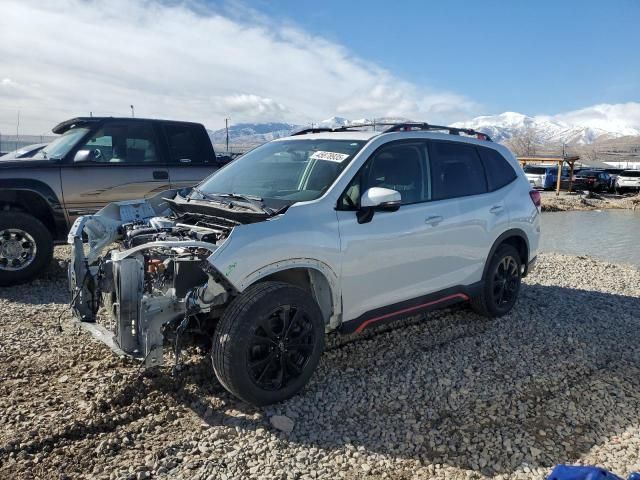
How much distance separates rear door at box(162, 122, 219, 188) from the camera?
7.58 meters

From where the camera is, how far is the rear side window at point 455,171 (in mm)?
4730

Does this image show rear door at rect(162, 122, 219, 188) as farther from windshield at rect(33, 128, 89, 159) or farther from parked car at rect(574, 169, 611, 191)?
parked car at rect(574, 169, 611, 191)

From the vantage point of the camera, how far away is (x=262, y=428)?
334cm

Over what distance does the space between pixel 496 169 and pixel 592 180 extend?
33434mm

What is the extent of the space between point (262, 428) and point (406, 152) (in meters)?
2.52

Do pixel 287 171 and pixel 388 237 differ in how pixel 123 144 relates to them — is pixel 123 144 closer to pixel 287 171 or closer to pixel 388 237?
pixel 287 171

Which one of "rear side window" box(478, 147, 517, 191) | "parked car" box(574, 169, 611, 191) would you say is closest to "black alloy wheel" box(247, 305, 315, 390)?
"rear side window" box(478, 147, 517, 191)

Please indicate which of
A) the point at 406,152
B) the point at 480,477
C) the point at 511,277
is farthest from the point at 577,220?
the point at 480,477

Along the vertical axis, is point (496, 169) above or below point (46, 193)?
above

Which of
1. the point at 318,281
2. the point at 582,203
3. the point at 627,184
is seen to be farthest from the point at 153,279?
the point at 627,184

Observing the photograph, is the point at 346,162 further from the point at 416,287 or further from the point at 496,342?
the point at 496,342

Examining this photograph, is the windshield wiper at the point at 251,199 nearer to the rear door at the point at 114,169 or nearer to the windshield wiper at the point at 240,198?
the windshield wiper at the point at 240,198

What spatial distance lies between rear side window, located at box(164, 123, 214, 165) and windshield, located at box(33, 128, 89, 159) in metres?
1.15

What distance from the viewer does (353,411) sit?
3607mm
